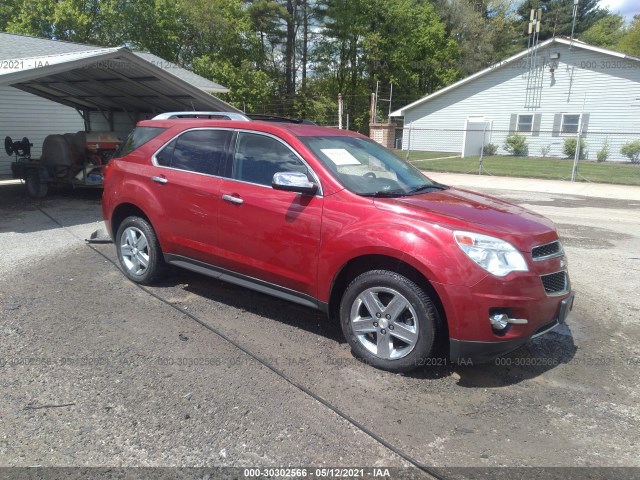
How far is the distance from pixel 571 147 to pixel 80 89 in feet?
72.3

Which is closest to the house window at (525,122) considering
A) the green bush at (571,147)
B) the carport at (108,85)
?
the green bush at (571,147)

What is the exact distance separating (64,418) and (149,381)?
23.3 inches

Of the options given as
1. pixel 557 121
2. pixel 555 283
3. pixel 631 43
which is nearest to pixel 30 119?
pixel 555 283

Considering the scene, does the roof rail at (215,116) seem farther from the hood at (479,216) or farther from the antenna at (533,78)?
the antenna at (533,78)

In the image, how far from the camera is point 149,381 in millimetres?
3500

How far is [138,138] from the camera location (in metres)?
5.46

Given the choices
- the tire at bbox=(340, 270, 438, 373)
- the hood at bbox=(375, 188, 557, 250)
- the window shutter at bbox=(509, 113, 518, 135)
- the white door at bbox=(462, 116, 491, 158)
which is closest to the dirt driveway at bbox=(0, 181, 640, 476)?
the tire at bbox=(340, 270, 438, 373)

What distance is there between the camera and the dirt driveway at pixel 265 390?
282cm

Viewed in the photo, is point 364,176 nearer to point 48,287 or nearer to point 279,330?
point 279,330

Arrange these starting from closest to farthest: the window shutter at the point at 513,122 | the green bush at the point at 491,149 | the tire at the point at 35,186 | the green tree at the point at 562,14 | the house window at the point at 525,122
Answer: the tire at the point at 35,186, the house window at the point at 525,122, the window shutter at the point at 513,122, the green bush at the point at 491,149, the green tree at the point at 562,14

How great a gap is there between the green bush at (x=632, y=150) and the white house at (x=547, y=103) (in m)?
0.37

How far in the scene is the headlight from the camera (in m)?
3.26

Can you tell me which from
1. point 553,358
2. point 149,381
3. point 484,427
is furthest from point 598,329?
point 149,381

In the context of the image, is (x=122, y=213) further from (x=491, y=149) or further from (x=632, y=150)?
(x=491, y=149)
